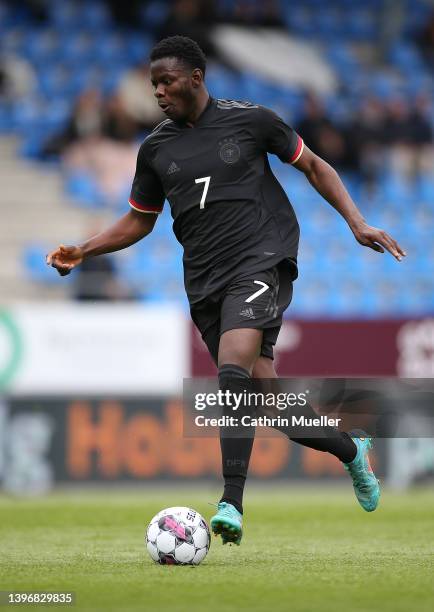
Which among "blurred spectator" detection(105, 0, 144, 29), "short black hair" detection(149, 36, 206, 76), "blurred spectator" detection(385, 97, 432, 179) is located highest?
"blurred spectator" detection(105, 0, 144, 29)

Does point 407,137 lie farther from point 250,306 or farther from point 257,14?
point 250,306

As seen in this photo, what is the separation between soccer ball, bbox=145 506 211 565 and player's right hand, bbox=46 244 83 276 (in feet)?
4.43

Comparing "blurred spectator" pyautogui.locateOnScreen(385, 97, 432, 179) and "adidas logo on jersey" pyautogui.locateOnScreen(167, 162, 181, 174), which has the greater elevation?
"blurred spectator" pyautogui.locateOnScreen(385, 97, 432, 179)

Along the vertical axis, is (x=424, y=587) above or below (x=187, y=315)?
below

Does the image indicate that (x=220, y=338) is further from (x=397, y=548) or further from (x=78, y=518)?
(x=78, y=518)

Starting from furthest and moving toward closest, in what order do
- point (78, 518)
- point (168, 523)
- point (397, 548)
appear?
1. point (78, 518)
2. point (397, 548)
3. point (168, 523)

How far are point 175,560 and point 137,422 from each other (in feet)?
22.1

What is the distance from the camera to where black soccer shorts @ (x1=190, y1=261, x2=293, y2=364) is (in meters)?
5.63

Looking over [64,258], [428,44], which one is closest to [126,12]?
[428,44]

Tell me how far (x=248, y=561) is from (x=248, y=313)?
3.58ft

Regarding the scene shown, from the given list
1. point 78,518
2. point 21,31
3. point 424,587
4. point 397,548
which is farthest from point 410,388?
point 21,31

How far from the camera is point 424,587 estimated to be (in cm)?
467

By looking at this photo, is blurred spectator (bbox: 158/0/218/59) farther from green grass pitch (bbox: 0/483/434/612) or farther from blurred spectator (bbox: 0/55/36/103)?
green grass pitch (bbox: 0/483/434/612)

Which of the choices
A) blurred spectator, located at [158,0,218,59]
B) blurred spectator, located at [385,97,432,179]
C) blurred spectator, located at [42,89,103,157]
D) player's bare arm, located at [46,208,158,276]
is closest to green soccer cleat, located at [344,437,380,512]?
player's bare arm, located at [46,208,158,276]
